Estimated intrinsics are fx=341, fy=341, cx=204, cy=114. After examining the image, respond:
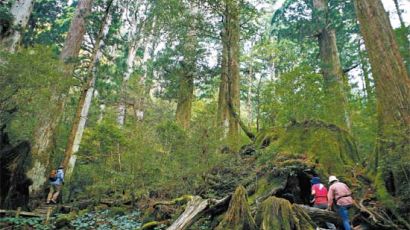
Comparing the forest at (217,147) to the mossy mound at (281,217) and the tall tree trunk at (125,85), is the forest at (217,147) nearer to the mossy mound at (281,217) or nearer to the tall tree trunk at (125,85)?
the mossy mound at (281,217)

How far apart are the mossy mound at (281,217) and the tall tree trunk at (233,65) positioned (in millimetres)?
5593

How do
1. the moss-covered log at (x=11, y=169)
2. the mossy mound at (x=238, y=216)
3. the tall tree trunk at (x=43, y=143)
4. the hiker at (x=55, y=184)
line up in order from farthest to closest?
1. the hiker at (x=55, y=184)
2. the tall tree trunk at (x=43, y=143)
3. the moss-covered log at (x=11, y=169)
4. the mossy mound at (x=238, y=216)

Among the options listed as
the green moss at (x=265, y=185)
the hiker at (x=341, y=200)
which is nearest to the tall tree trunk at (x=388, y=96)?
the hiker at (x=341, y=200)

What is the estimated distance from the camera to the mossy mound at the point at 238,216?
502cm

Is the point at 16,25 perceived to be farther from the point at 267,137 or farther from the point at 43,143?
the point at 267,137

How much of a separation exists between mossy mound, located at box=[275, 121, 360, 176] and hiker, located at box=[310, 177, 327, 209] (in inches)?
24.0

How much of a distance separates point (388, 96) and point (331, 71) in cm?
580

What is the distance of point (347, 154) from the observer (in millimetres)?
8289

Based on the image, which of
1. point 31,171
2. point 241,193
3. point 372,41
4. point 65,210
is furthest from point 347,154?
point 31,171

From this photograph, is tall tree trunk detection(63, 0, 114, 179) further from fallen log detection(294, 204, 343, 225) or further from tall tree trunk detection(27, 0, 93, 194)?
fallen log detection(294, 204, 343, 225)

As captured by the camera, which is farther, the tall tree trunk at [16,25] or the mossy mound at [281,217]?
the tall tree trunk at [16,25]

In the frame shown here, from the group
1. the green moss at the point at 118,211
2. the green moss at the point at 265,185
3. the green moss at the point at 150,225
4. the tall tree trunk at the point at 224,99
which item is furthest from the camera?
the tall tree trunk at the point at 224,99

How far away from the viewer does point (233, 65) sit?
14.4 meters

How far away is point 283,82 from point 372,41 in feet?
10.4
